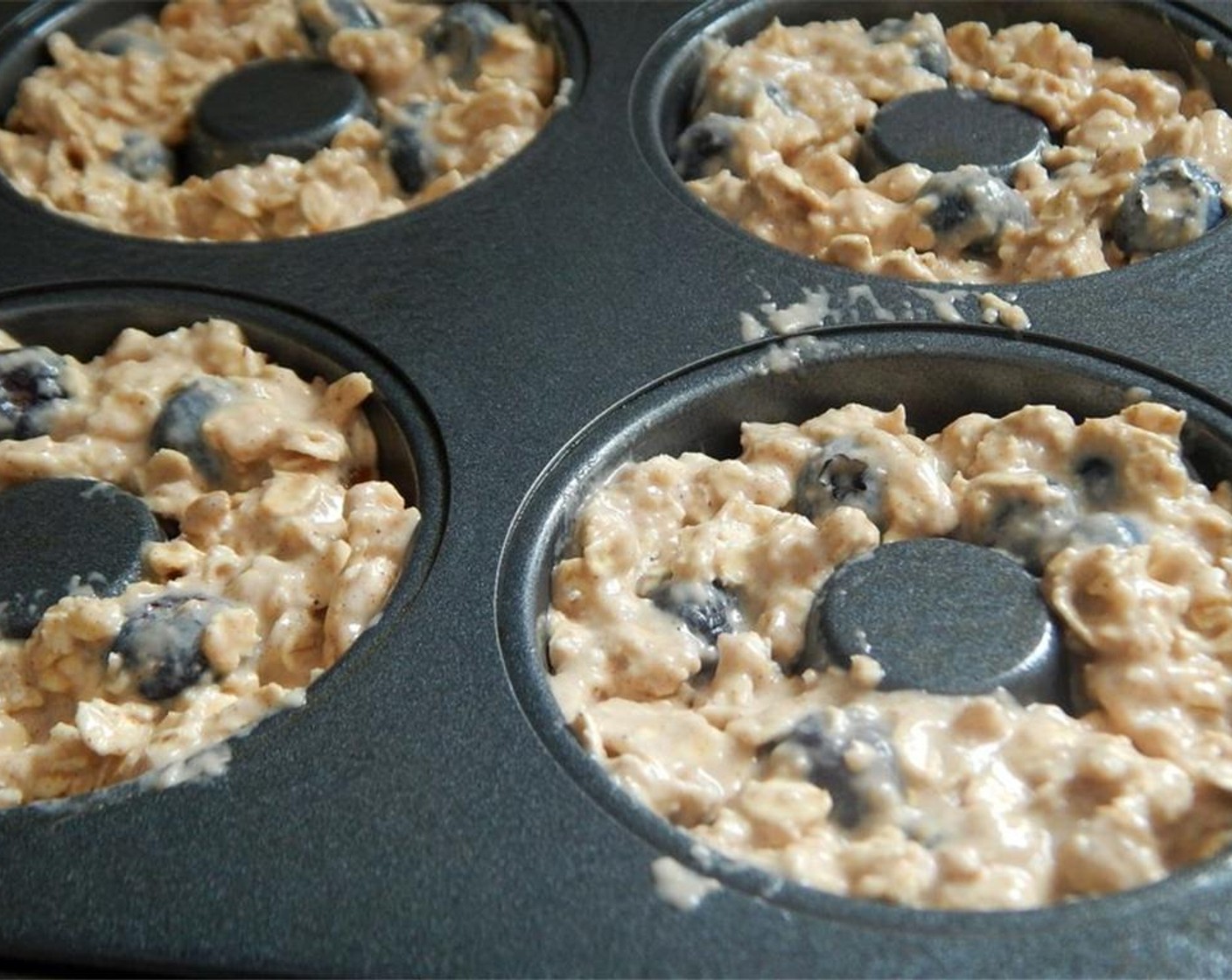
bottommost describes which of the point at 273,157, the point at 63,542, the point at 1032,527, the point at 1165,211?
the point at 63,542

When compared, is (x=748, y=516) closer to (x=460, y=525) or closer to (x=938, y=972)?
(x=460, y=525)

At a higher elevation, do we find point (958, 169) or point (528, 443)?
point (958, 169)

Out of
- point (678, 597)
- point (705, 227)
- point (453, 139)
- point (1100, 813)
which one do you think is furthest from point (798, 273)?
point (1100, 813)

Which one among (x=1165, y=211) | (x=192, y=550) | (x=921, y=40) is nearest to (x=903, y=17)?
(x=921, y=40)

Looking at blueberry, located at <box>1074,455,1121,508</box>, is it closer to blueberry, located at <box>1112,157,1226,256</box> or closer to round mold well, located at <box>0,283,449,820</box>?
blueberry, located at <box>1112,157,1226,256</box>

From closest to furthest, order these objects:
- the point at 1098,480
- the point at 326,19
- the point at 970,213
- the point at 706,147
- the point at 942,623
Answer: the point at 942,623
the point at 1098,480
the point at 970,213
the point at 706,147
the point at 326,19

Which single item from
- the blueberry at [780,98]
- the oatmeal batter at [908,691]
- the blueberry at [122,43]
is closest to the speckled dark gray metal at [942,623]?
the oatmeal batter at [908,691]

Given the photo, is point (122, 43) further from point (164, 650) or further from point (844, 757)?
point (844, 757)
